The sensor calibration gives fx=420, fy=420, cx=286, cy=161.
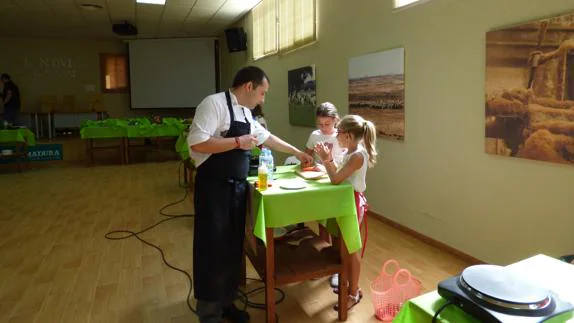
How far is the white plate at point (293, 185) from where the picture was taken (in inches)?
87.0

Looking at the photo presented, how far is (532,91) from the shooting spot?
8.61 feet

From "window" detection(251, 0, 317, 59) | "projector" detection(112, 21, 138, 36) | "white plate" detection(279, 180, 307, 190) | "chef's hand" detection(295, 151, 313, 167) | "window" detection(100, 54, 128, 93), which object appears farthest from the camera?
"window" detection(100, 54, 128, 93)

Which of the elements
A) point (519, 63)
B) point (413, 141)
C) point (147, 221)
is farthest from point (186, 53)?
point (519, 63)

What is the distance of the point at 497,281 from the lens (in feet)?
3.19

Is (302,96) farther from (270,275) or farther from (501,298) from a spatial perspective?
(501,298)

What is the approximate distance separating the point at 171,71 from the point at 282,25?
18.8 ft

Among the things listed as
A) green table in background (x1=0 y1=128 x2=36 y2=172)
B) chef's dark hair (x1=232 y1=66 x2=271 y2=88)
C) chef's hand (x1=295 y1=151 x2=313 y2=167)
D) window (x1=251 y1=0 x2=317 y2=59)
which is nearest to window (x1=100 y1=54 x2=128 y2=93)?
green table in background (x1=0 y1=128 x2=36 y2=172)

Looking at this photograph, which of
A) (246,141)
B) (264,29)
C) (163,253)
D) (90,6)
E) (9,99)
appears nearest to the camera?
(246,141)

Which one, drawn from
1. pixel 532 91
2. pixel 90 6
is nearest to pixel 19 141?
pixel 90 6

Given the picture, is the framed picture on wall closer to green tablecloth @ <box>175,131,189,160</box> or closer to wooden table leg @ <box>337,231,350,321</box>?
green tablecloth @ <box>175,131,189,160</box>

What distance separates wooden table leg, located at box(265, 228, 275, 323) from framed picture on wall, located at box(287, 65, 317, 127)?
3.63 meters

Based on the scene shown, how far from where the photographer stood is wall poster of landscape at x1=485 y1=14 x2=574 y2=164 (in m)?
2.43

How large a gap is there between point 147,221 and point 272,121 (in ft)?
11.8

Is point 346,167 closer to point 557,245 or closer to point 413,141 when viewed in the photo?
point 557,245
